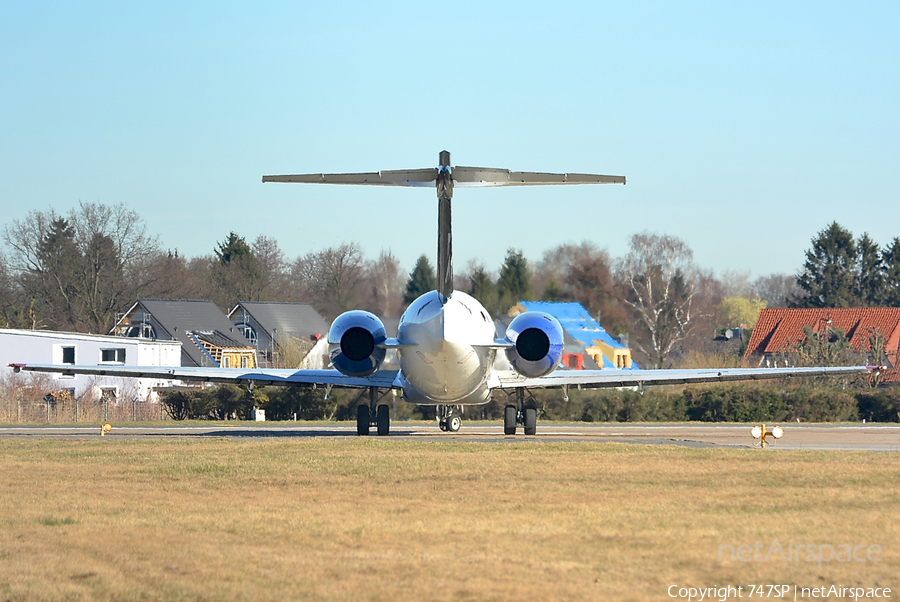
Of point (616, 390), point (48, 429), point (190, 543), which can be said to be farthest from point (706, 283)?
point (190, 543)

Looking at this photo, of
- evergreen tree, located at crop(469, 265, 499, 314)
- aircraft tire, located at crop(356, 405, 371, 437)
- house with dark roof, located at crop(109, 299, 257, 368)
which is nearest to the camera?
aircraft tire, located at crop(356, 405, 371, 437)

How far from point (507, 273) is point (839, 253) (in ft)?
204

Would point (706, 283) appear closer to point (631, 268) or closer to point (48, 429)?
point (631, 268)

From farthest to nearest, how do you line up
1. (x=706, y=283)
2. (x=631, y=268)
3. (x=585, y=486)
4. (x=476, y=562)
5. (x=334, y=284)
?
(x=706, y=283), (x=631, y=268), (x=334, y=284), (x=585, y=486), (x=476, y=562)

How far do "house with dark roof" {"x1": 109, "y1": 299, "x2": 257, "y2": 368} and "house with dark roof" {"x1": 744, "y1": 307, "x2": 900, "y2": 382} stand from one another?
3280 centimetres

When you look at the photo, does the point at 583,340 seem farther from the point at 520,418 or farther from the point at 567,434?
the point at 520,418

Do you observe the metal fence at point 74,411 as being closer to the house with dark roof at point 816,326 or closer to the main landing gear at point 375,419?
the main landing gear at point 375,419

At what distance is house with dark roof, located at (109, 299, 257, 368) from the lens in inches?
2677

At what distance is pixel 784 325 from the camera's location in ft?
253

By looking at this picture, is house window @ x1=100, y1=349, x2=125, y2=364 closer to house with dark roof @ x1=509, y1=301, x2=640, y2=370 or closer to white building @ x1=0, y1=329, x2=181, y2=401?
white building @ x1=0, y1=329, x2=181, y2=401

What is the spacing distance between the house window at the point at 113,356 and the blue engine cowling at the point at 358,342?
104 ft

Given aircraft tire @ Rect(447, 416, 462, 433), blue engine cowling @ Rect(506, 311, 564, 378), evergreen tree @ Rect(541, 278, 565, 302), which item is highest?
evergreen tree @ Rect(541, 278, 565, 302)

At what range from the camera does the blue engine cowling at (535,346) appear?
29516 millimetres

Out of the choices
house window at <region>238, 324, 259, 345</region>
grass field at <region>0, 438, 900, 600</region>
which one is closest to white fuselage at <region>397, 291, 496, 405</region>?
grass field at <region>0, 438, 900, 600</region>
